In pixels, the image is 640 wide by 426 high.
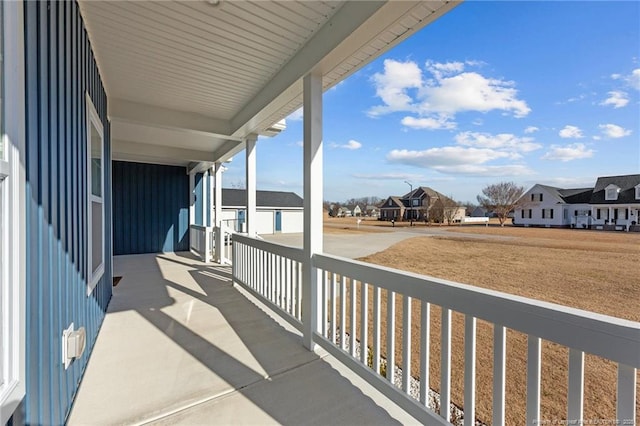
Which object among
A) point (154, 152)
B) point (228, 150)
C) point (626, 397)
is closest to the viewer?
point (626, 397)

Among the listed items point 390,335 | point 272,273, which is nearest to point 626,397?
point 390,335

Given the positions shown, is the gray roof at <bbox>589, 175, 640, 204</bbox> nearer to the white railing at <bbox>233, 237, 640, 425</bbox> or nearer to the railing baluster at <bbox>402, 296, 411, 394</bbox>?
the white railing at <bbox>233, 237, 640, 425</bbox>

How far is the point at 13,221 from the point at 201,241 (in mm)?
6745

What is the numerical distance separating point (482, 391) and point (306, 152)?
8.72 ft

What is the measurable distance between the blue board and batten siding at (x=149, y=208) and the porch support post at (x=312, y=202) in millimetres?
6972

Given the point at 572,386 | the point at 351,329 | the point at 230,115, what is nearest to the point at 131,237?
the point at 230,115

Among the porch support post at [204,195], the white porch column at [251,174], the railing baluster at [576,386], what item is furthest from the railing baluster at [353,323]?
the porch support post at [204,195]

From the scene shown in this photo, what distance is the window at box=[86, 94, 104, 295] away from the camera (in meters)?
2.38

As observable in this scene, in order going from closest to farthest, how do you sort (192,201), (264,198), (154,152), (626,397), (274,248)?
(626,397), (274,248), (154,152), (192,201), (264,198)

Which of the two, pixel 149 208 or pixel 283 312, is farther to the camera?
pixel 149 208

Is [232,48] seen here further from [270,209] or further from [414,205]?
[270,209]

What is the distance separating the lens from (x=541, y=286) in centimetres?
466

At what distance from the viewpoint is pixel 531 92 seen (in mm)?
2400

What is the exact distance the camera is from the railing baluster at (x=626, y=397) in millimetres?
955
